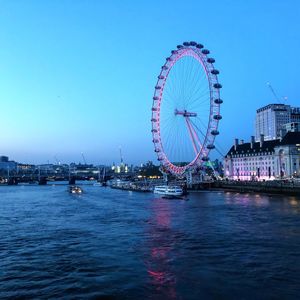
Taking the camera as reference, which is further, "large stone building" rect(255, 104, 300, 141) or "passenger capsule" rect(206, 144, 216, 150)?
"large stone building" rect(255, 104, 300, 141)

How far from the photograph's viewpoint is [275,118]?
177375mm

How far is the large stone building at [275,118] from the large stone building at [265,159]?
3944cm

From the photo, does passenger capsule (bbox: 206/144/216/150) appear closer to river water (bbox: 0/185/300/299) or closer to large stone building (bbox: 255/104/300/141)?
river water (bbox: 0/185/300/299)

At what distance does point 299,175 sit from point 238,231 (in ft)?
258

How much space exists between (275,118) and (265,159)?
60201 millimetres

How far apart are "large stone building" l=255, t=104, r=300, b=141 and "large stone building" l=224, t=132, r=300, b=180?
39.4 m

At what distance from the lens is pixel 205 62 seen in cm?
6894

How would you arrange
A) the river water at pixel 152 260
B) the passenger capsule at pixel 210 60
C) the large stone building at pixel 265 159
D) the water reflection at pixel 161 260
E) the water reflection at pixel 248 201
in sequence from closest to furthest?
the river water at pixel 152 260
the water reflection at pixel 161 260
the water reflection at pixel 248 201
the passenger capsule at pixel 210 60
the large stone building at pixel 265 159

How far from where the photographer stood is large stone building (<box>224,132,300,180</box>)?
109875 millimetres

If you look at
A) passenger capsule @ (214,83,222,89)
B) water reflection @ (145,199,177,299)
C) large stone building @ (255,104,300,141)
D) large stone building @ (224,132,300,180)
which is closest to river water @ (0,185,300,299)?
water reflection @ (145,199,177,299)

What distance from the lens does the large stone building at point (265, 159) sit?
10988cm

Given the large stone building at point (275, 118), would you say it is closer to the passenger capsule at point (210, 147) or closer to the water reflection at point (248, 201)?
the passenger capsule at point (210, 147)

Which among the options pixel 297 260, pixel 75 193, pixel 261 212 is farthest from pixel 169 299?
pixel 75 193

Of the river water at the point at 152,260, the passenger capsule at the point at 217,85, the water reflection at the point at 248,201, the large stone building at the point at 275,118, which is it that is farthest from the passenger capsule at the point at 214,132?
the large stone building at the point at 275,118
